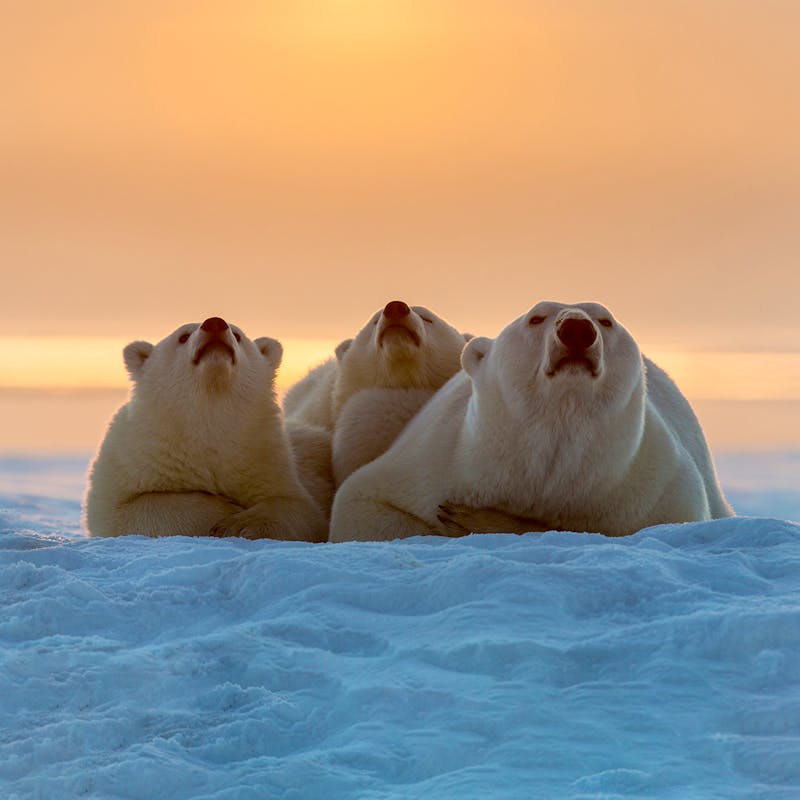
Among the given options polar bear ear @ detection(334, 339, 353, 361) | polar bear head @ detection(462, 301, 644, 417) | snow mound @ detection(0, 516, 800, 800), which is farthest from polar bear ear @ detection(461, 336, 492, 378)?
polar bear ear @ detection(334, 339, 353, 361)

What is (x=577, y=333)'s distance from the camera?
6762 mm

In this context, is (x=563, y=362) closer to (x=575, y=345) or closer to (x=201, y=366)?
(x=575, y=345)

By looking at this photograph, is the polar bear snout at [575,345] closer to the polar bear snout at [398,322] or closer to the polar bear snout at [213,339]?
the polar bear snout at [398,322]

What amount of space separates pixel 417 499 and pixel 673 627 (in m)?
3.04

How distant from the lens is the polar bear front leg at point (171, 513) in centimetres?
845

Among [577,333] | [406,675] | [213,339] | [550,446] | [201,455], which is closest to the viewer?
[406,675]

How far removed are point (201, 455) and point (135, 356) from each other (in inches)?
34.3

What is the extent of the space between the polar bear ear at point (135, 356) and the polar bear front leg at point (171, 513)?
90cm

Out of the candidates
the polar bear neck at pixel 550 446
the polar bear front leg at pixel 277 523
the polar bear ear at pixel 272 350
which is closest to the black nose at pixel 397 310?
the polar bear ear at pixel 272 350

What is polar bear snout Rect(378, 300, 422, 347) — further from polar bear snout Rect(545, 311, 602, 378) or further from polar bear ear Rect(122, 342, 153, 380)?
polar bear snout Rect(545, 311, 602, 378)

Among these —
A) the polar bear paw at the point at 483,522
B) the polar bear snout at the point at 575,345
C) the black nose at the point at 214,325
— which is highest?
the black nose at the point at 214,325

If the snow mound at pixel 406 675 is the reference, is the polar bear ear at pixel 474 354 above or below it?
above

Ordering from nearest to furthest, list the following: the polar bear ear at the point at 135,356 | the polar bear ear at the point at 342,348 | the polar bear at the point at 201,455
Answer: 1. the polar bear at the point at 201,455
2. the polar bear ear at the point at 135,356
3. the polar bear ear at the point at 342,348

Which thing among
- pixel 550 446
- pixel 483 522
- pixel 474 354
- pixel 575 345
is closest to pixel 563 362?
pixel 575 345
